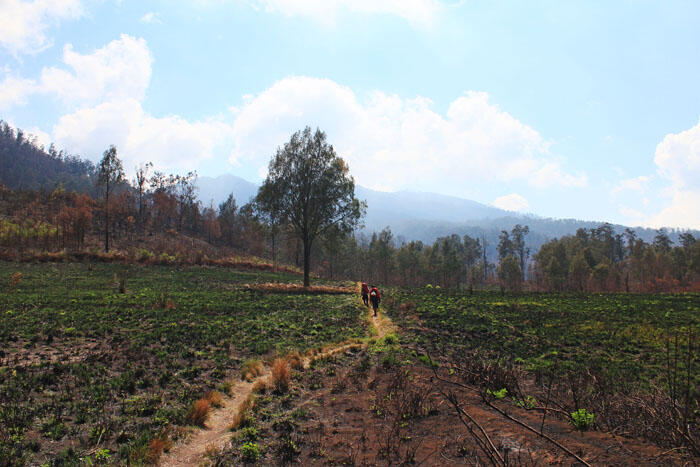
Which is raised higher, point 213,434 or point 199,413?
point 199,413

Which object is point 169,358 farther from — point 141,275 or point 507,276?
point 507,276

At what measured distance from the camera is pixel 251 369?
1249 cm

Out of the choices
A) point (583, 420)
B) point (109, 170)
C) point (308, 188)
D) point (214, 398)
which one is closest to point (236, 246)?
point (109, 170)

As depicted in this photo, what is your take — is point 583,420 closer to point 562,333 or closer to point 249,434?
point 249,434

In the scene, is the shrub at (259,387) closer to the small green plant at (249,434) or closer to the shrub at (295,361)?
the shrub at (295,361)

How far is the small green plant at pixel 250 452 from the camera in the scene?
291 inches

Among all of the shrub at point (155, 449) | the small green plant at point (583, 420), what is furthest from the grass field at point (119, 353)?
the small green plant at point (583, 420)

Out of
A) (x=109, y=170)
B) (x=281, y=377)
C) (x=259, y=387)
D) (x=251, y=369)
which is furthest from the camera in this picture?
(x=109, y=170)

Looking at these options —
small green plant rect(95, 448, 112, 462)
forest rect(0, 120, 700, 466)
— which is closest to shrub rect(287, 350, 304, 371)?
forest rect(0, 120, 700, 466)

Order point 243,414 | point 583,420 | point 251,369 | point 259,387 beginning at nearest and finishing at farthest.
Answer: point 583,420
point 243,414
point 259,387
point 251,369

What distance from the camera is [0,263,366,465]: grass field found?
304 inches

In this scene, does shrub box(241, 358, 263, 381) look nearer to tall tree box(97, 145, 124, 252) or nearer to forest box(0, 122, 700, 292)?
forest box(0, 122, 700, 292)

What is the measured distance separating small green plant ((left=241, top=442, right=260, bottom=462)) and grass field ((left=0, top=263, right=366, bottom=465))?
198 centimetres

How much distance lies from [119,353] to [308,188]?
25.9 meters
